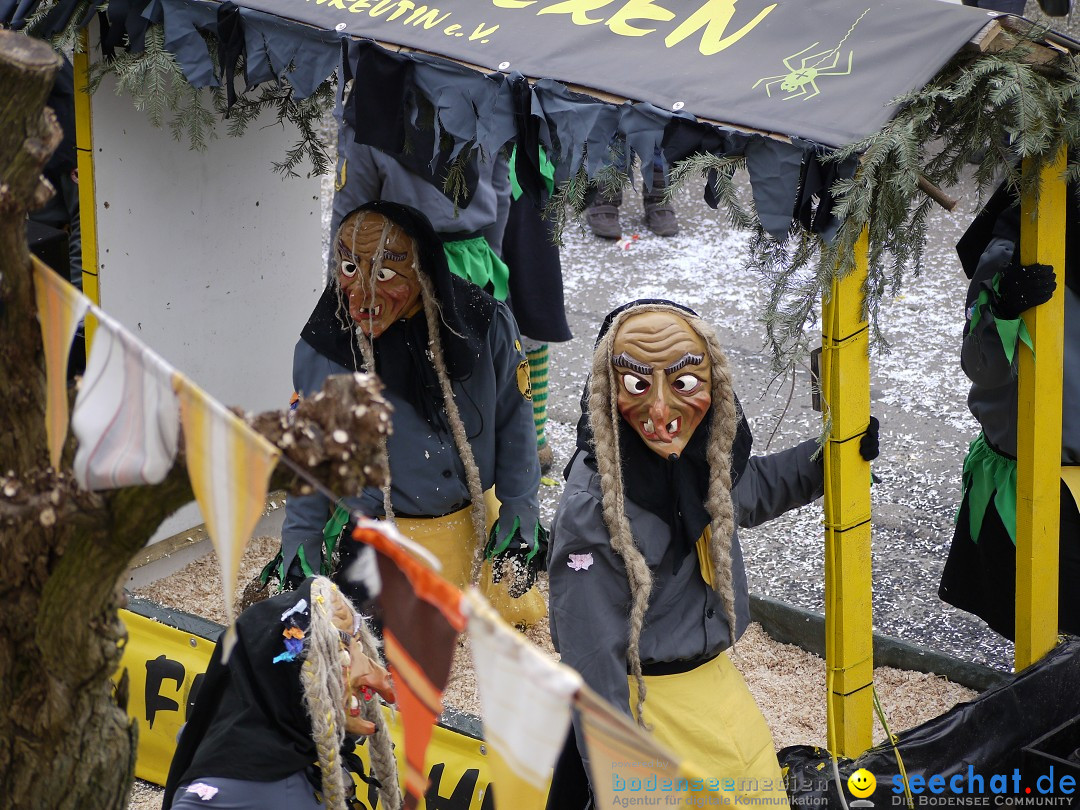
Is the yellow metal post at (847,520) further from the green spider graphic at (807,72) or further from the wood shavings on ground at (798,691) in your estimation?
the wood shavings on ground at (798,691)

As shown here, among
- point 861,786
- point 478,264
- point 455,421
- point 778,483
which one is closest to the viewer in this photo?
point 861,786

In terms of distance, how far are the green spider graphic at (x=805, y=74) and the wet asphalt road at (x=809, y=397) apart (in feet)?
2.27

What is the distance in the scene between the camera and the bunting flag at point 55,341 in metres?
1.62

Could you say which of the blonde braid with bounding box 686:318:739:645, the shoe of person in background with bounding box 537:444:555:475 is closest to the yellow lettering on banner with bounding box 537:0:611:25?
the blonde braid with bounding box 686:318:739:645

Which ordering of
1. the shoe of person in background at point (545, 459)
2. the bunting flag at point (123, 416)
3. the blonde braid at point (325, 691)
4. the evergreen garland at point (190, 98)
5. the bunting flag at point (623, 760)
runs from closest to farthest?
the bunting flag at point (623, 760) → the bunting flag at point (123, 416) → the blonde braid at point (325, 691) → the evergreen garland at point (190, 98) → the shoe of person in background at point (545, 459)

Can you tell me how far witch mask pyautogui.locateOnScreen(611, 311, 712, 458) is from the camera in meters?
2.76

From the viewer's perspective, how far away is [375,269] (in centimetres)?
347

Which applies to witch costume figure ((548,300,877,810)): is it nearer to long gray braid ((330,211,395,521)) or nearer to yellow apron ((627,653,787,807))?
yellow apron ((627,653,787,807))

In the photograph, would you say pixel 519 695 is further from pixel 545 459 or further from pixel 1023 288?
pixel 545 459

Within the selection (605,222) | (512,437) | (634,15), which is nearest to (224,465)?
(634,15)

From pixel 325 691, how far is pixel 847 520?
1.28 m

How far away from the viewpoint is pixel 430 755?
3275 millimetres

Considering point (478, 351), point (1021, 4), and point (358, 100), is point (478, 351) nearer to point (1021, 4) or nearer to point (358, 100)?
point (358, 100)

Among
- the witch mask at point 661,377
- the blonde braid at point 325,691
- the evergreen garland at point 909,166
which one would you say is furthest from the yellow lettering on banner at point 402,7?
the blonde braid at point 325,691
